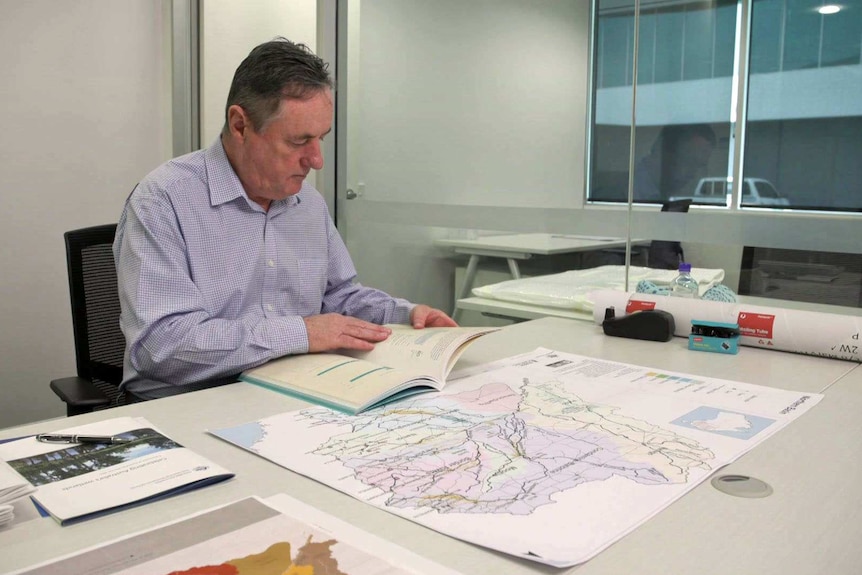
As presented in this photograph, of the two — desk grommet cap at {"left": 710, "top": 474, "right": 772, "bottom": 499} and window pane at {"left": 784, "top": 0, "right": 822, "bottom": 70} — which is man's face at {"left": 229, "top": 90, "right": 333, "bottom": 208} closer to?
desk grommet cap at {"left": 710, "top": 474, "right": 772, "bottom": 499}

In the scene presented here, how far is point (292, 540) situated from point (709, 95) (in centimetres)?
202

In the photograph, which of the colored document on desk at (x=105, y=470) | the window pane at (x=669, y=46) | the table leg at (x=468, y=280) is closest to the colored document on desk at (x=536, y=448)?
the colored document on desk at (x=105, y=470)

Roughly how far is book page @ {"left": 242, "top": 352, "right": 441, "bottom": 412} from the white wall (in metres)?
1.98

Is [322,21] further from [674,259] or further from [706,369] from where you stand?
[706,369]


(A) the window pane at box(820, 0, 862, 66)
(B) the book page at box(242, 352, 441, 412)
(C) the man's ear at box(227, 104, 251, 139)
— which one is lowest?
(B) the book page at box(242, 352, 441, 412)

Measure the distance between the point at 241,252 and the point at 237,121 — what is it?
30 centimetres

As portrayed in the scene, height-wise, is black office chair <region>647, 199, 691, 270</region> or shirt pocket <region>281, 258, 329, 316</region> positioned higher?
black office chair <region>647, 199, 691, 270</region>

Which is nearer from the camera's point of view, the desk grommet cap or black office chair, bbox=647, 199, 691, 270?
the desk grommet cap

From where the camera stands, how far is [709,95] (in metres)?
2.28

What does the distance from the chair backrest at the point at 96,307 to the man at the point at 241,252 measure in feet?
0.72

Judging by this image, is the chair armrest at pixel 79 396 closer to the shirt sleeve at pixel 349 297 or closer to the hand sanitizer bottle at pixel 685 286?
the shirt sleeve at pixel 349 297

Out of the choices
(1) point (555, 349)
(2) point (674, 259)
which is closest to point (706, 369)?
(1) point (555, 349)

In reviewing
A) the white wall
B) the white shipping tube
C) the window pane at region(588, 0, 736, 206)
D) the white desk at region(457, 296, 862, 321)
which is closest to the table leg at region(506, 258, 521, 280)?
the white desk at region(457, 296, 862, 321)

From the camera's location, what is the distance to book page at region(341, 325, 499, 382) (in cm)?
141
